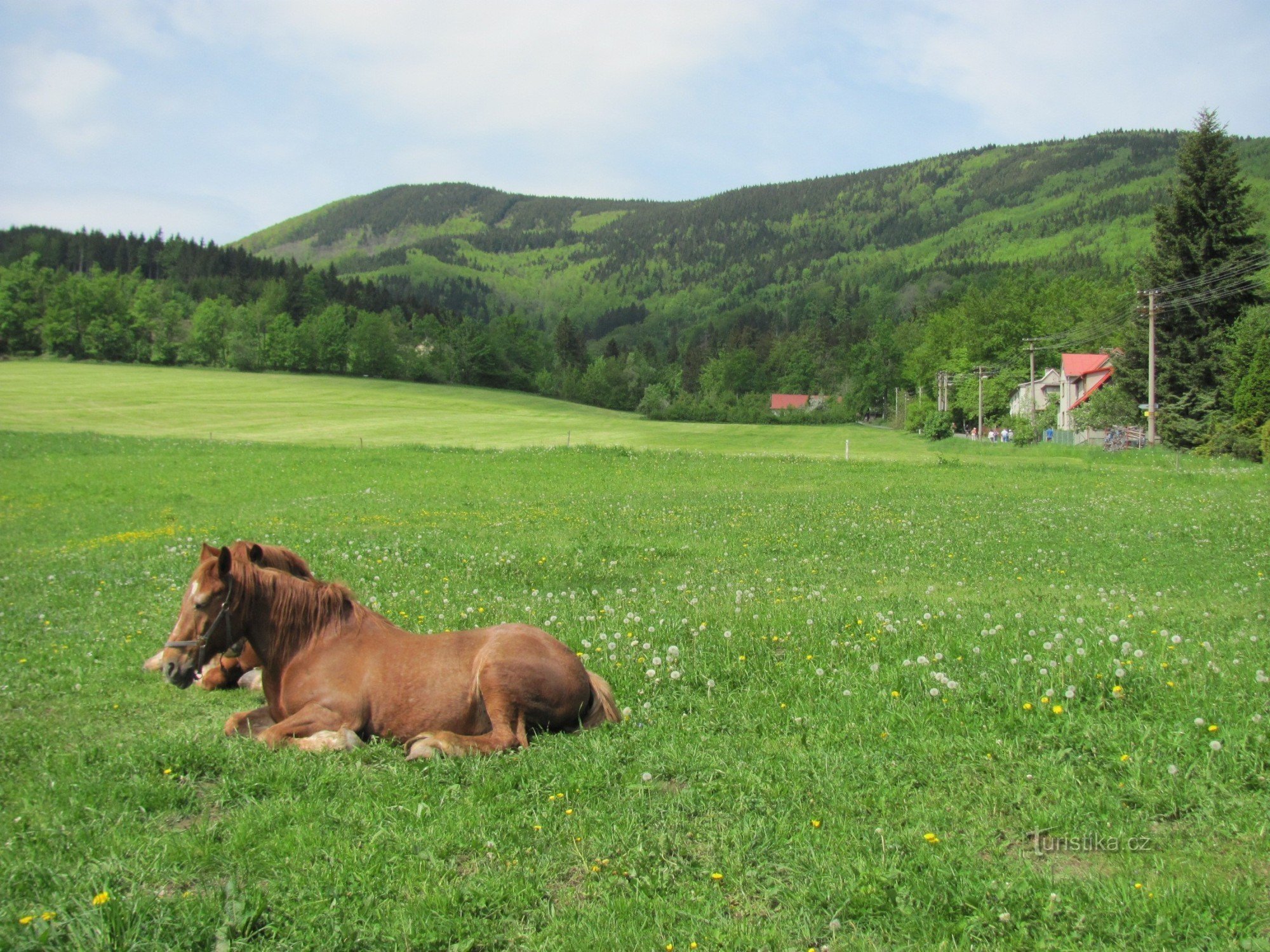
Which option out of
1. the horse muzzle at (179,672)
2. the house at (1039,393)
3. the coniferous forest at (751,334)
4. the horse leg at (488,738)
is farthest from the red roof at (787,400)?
the horse muzzle at (179,672)

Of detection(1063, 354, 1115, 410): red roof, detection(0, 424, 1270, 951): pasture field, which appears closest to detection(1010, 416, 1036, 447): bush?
detection(1063, 354, 1115, 410): red roof

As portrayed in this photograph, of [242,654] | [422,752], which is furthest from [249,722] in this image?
[422,752]

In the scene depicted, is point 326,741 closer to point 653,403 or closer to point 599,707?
point 599,707

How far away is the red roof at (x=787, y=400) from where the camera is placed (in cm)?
15788

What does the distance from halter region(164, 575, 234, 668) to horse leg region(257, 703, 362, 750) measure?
0.80m

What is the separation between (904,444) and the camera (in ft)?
250

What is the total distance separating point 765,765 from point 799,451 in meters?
58.7

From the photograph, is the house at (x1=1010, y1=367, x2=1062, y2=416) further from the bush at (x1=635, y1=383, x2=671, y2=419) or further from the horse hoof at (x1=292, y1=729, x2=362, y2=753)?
the horse hoof at (x1=292, y1=729, x2=362, y2=753)

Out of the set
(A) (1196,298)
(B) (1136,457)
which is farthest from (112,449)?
(A) (1196,298)

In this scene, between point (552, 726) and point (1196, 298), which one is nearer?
point (552, 726)

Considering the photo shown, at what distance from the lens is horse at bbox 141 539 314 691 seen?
22.6ft

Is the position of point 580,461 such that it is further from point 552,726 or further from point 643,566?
point 552,726

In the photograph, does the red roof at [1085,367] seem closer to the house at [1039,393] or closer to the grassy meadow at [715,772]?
the house at [1039,393]

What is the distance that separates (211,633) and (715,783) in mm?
4169
